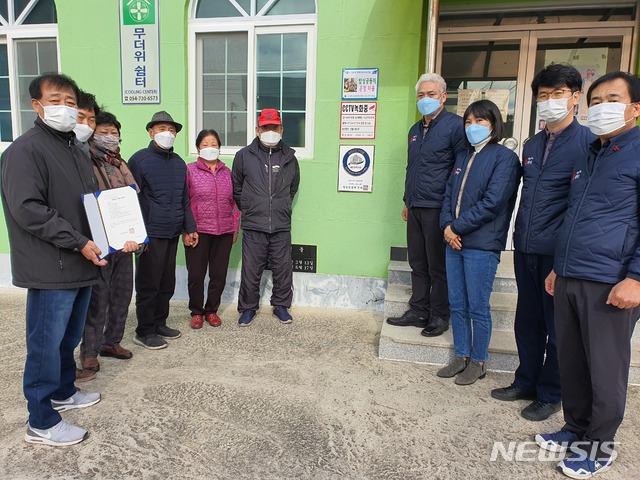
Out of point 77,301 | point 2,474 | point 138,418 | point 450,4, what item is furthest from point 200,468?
point 450,4

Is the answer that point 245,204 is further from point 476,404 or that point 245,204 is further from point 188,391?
point 476,404

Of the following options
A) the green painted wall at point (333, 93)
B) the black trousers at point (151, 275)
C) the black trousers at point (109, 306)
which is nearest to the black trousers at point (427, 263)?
the green painted wall at point (333, 93)

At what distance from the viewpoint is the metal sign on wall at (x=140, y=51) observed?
4.61m

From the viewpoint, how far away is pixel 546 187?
2.50m

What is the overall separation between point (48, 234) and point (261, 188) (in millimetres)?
2166

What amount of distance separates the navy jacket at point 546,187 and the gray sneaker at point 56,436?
2.72 meters

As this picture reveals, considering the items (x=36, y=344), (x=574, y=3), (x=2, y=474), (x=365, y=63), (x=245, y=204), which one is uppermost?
(x=574, y=3)

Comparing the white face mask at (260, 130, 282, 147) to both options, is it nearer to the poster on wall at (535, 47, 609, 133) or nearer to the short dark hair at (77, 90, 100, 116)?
the short dark hair at (77, 90, 100, 116)

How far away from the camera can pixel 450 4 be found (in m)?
4.36

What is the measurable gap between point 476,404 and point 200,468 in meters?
1.70

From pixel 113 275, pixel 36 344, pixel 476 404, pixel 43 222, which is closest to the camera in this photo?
pixel 43 222

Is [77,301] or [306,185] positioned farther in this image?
[306,185]

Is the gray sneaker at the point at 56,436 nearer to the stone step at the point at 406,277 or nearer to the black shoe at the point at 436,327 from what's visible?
the black shoe at the point at 436,327

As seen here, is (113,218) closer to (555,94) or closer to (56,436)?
(56,436)
